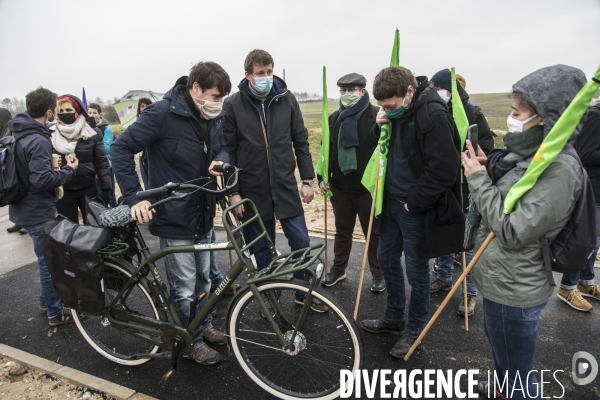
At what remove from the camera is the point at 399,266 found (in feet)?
10.3

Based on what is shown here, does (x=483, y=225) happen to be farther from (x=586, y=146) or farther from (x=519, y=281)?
(x=586, y=146)

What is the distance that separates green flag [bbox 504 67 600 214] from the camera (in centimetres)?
163

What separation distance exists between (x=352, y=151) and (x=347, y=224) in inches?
33.9

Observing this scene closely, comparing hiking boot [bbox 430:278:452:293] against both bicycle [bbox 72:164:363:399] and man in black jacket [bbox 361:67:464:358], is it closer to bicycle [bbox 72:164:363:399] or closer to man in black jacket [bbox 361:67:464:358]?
man in black jacket [bbox 361:67:464:358]

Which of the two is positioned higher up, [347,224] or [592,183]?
[592,183]

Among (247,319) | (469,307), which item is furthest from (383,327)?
(247,319)

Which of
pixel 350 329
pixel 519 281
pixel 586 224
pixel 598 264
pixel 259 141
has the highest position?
pixel 259 141

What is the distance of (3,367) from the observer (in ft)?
9.98

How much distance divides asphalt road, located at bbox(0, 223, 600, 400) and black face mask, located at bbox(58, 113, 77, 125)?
218 cm

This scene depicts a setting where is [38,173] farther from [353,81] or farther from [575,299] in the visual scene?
[575,299]

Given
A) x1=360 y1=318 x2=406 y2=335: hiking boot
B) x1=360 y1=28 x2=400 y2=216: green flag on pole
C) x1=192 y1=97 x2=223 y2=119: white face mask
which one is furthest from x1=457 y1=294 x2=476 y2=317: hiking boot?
x1=192 y1=97 x2=223 y2=119: white face mask

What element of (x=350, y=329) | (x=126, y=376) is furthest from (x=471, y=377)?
(x=126, y=376)

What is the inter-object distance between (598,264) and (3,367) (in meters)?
6.26

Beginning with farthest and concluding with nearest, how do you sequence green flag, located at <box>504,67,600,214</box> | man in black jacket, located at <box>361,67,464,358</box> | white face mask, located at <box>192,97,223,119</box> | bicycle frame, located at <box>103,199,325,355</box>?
1. white face mask, located at <box>192,97,223,119</box>
2. man in black jacket, located at <box>361,67,464,358</box>
3. bicycle frame, located at <box>103,199,325,355</box>
4. green flag, located at <box>504,67,600,214</box>
